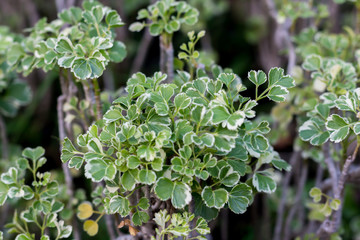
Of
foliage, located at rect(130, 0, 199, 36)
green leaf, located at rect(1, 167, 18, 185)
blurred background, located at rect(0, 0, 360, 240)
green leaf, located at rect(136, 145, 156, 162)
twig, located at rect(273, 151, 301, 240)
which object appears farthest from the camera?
blurred background, located at rect(0, 0, 360, 240)

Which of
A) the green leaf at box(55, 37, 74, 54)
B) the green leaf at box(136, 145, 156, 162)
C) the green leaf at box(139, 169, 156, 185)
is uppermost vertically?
the green leaf at box(55, 37, 74, 54)

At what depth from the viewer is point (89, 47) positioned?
99 cm

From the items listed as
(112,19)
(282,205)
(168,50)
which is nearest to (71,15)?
(112,19)

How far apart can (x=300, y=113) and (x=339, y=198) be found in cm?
39

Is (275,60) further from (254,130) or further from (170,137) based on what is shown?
(170,137)

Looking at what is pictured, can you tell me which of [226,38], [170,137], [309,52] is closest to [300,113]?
[309,52]

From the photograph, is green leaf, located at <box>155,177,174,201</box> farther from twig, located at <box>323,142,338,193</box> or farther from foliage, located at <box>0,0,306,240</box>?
twig, located at <box>323,142,338,193</box>

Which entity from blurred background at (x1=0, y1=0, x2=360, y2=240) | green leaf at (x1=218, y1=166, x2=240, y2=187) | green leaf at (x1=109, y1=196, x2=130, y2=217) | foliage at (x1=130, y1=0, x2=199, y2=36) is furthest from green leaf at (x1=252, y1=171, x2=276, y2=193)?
blurred background at (x1=0, y1=0, x2=360, y2=240)

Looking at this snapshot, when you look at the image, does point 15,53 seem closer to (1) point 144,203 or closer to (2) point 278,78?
(1) point 144,203

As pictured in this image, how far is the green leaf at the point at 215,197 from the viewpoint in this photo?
0.86 metres

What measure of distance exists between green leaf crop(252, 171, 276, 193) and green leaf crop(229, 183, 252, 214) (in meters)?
0.06

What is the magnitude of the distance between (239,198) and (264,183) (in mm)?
109

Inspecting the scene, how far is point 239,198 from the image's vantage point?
2.99 feet

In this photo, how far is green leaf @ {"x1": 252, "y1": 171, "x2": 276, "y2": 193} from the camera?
3.19 feet
